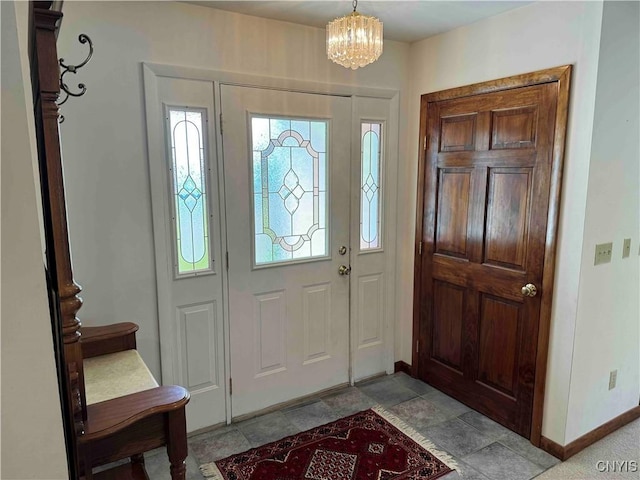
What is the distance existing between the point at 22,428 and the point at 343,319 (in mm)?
2315

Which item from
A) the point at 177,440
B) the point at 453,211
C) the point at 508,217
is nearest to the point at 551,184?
the point at 508,217

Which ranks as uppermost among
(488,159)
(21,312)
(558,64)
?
(558,64)

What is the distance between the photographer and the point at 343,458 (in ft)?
7.60

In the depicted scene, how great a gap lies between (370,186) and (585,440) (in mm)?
1920

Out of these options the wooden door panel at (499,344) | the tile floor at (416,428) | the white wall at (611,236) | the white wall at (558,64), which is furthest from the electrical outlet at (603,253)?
the tile floor at (416,428)

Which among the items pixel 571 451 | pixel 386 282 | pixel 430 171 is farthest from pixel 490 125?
pixel 571 451

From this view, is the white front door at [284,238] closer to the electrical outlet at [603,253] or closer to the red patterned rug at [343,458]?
the red patterned rug at [343,458]

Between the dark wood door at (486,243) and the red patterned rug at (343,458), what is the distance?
1.90 ft

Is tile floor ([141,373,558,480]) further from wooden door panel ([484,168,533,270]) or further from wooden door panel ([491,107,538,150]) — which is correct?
wooden door panel ([491,107,538,150])

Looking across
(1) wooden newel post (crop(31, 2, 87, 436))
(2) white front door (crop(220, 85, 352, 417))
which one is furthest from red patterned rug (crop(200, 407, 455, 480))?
(1) wooden newel post (crop(31, 2, 87, 436))

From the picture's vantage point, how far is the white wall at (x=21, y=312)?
76cm

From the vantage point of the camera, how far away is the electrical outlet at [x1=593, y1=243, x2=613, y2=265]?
7.27 ft

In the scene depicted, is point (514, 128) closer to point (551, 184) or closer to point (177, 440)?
point (551, 184)

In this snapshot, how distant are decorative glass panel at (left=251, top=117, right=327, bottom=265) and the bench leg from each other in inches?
46.9
